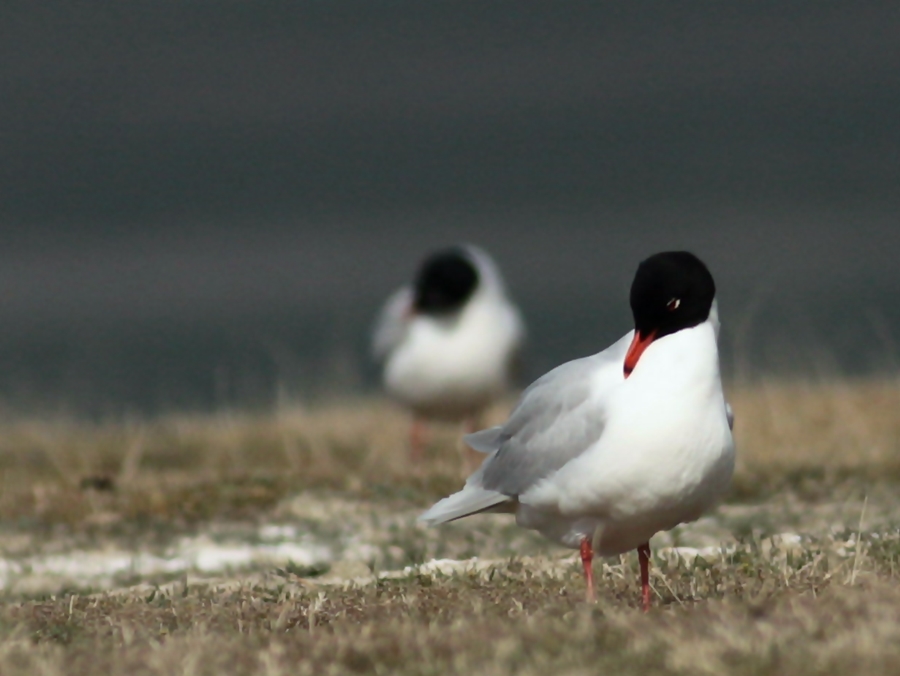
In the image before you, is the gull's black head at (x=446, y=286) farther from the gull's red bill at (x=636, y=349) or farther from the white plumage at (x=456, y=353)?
the gull's red bill at (x=636, y=349)

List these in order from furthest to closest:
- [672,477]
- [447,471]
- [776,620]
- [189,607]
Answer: [447,471] < [189,607] < [672,477] < [776,620]

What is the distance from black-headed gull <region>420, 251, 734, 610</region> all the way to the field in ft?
0.85

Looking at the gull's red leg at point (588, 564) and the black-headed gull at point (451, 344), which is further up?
the black-headed gull at point (451, 344)

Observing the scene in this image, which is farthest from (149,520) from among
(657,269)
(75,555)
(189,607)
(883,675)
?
(883,675)

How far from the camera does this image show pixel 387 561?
251 inches

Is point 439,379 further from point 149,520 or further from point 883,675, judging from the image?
point 883,675

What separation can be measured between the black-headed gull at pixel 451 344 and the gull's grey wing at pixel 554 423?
6.51 metres

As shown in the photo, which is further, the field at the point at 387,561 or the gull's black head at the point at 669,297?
the gull's black head at the point at 669,297

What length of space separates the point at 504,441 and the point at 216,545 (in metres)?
2.71

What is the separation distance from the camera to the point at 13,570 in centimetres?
684

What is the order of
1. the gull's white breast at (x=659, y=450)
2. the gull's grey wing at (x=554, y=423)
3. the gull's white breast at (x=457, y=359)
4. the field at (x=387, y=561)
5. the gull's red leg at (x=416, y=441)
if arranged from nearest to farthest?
the field at (x=387, y=561), the gull's white breast at (x=659, y=450), the gull's grey wing at (x=554, y=423), the gull's red leg at (x=416, y=441), the gull's white breast at (x=457, y=359)

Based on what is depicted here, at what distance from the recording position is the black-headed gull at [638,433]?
429cm

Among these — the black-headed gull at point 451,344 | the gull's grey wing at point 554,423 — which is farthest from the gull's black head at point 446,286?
the gull's grey wing at point 554,423

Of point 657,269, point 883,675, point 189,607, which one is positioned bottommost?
point 883,675
